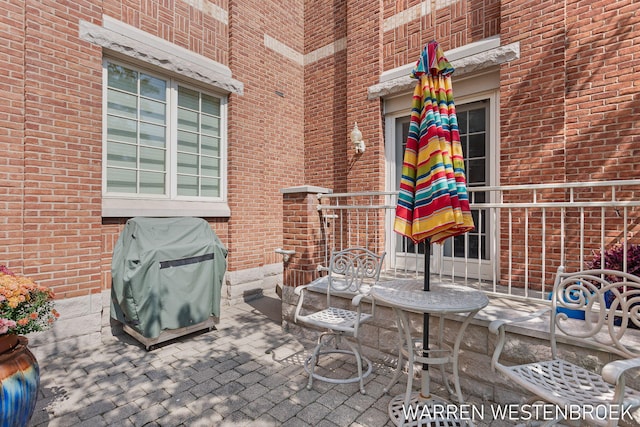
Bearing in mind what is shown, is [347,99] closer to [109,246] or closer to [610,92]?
[610,92]

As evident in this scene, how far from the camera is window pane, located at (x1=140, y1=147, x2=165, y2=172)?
4.42 metres

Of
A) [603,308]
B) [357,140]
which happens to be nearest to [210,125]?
[357,140]

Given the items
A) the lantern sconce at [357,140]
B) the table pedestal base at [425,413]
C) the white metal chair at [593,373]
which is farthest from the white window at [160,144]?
the white metal chair at [593,373]

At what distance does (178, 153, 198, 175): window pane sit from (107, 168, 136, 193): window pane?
69 cm

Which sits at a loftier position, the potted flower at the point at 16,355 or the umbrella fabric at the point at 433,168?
the umbrella fabric at the point at 433,168

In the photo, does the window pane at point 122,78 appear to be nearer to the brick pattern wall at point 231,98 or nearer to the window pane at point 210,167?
the brick pattern wall at point 231,98

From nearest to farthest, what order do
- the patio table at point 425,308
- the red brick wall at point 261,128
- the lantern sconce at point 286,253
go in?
the patio table at point 425,308, the lantern sconce at point 286,253, the red brick wall at point 261,128

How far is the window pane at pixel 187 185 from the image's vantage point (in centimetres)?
485

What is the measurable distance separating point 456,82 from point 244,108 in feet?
11.2

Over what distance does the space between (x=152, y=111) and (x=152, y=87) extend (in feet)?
1.13

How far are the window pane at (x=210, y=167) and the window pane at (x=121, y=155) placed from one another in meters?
1.06

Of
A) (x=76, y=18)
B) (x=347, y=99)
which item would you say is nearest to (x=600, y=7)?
(x=347, y=99)

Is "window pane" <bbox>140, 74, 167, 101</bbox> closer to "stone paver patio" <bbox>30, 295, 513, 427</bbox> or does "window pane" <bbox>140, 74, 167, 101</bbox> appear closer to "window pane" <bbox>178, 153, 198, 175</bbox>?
"window pane" <bbox>178, 153, 198, 175</bbox>

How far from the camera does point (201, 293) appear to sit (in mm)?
3799
